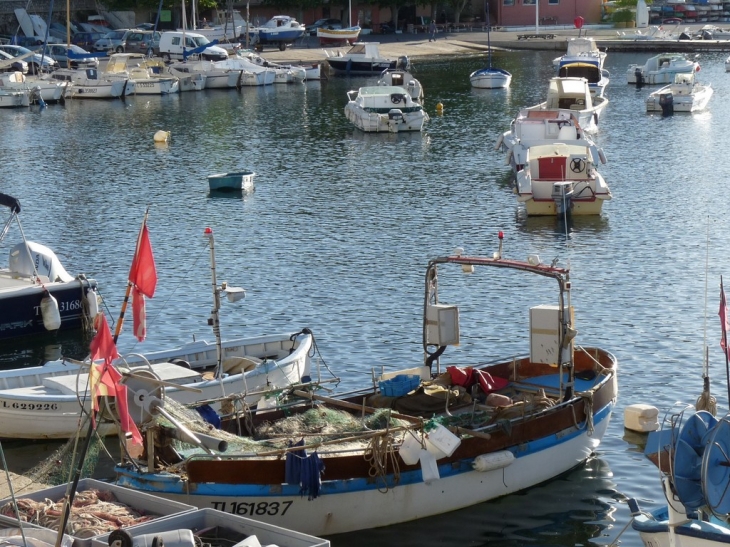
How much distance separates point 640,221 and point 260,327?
1710 centimetres

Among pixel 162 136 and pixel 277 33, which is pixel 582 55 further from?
pixel 277 33

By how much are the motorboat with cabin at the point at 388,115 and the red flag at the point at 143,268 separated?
154 feet

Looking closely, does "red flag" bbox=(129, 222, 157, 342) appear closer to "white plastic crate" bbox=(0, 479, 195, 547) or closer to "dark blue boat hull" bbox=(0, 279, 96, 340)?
"white plastic crate" bbox=(0, 479, 195, 547)

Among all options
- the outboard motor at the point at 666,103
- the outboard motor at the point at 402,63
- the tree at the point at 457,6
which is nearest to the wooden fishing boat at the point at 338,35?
the tree at the point at 457,6

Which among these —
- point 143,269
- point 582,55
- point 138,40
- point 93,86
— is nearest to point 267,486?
point 143,269

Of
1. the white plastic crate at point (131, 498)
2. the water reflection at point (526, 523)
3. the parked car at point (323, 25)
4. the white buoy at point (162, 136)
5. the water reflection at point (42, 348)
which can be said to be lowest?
the water reflection at point (526, 523)

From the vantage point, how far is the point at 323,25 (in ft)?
398

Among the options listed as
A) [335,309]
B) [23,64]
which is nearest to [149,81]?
[23,64]

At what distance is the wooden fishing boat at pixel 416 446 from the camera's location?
61.2 ft

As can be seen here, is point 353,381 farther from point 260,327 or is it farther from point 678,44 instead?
point 678,44

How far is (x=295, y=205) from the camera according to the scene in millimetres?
47562

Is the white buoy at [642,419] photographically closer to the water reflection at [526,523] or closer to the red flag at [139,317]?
the water reflection at [526,523]

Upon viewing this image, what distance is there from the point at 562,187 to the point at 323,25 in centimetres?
8164

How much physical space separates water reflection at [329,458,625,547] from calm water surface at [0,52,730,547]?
3cm
